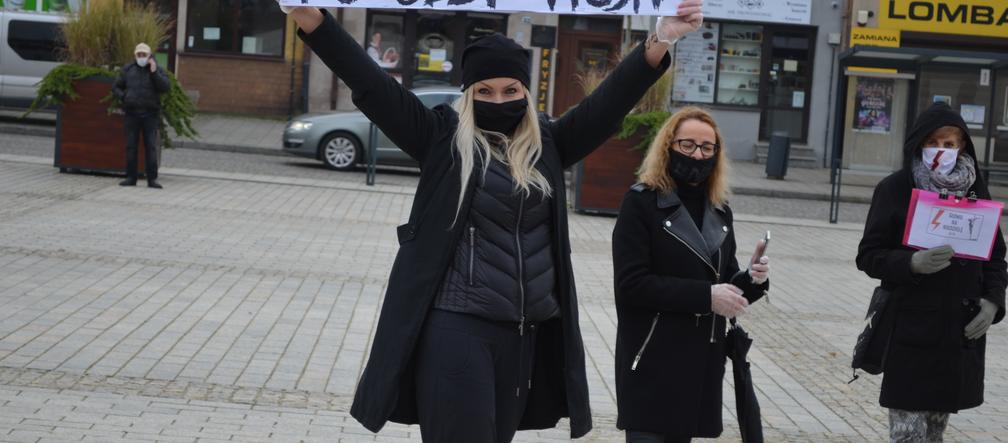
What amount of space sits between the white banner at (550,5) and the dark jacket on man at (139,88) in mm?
13000

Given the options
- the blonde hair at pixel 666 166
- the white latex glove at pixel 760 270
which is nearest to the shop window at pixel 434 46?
the blonde hair at pixel 666 166

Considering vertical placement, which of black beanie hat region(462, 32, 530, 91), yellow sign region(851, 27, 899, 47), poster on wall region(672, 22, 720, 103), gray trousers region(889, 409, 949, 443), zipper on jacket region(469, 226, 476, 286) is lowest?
gray trousers region(889, 409, 949, 443)

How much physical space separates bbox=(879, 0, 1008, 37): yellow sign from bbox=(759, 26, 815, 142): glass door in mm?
1689

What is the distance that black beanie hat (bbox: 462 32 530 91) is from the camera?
13.7 feet

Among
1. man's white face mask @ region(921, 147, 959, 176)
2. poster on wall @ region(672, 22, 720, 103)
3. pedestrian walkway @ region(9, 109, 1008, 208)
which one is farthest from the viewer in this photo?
poster on wall @ region(672, 22, 720, 103)

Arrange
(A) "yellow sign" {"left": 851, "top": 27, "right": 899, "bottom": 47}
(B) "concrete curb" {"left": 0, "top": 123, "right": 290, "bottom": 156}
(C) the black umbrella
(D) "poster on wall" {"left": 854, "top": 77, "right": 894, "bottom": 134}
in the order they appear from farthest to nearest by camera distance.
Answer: (A) "yellow sign" {"left": 851, "top": 27, "right": 899, "bottom": 47} → (D) "poster on wall" {"left": 854, "top": 77, "right": 894, "bottom": 134} → (B) "concrete curb" {"left": 0, "top": 123, "right": 290, "bottom": 156} → (C) the black umbrella

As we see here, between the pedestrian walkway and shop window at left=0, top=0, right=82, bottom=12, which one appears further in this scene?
shop window at left=0, top=0, right=82, bottom=12

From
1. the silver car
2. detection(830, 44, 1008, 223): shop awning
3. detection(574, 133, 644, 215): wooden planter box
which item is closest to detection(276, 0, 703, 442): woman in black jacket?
detection(574, 133, 644, 215): wooden planter box

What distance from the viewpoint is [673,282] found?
4.90 metres

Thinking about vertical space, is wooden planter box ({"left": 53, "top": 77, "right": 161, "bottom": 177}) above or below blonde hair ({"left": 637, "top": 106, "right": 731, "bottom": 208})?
below

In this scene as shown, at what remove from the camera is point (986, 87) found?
2519 cm

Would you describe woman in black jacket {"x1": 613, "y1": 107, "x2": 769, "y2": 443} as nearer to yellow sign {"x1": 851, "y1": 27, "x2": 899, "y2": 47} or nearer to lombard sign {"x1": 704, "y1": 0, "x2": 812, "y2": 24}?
lombard sign {"x1": 704, "y1": 0, "x2": 812, "y2": 24}

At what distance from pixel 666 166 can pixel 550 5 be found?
1103 millimetres

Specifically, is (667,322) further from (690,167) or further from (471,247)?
(471,247)
